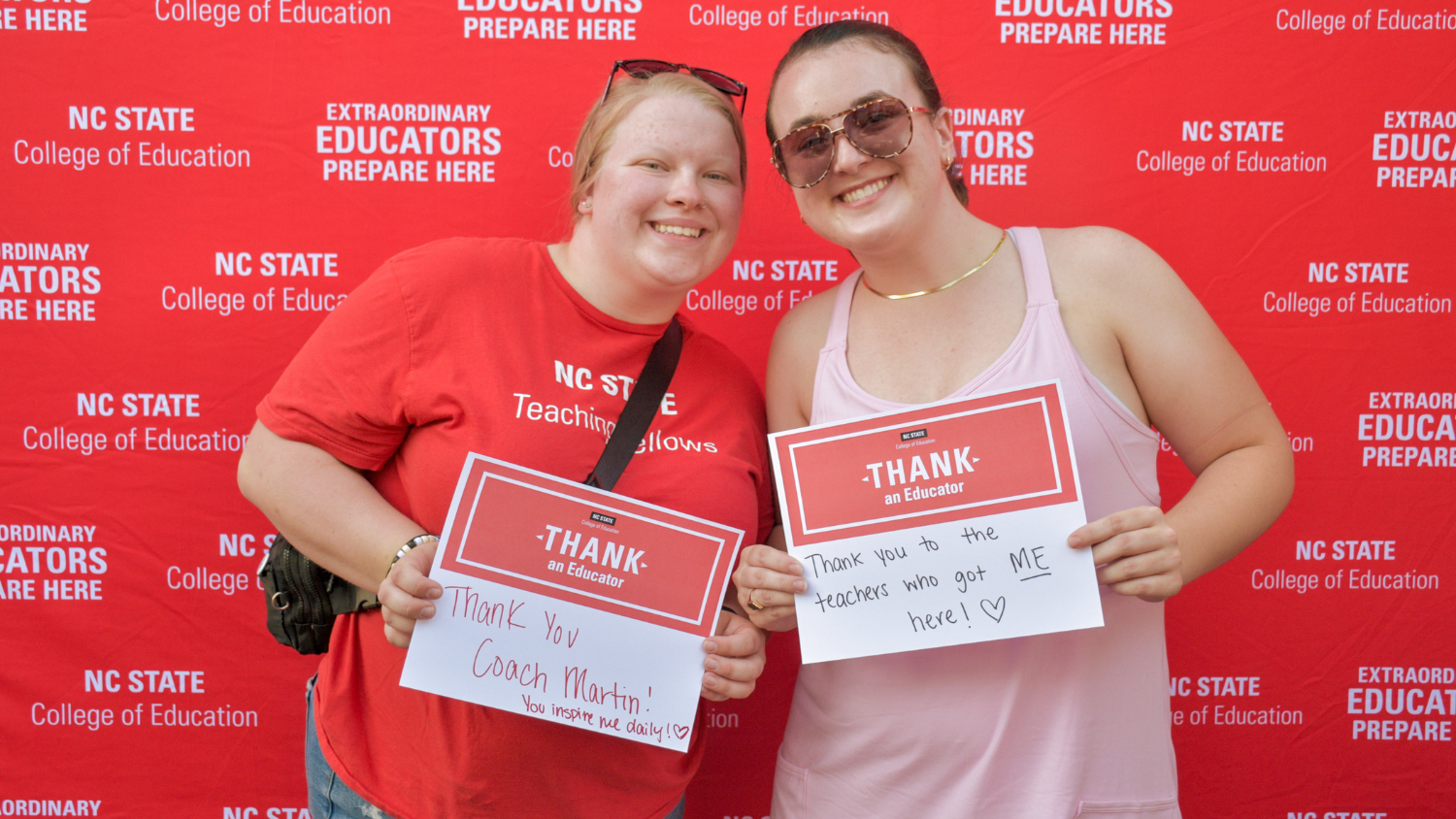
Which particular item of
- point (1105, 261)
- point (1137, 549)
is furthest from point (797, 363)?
point (1137, 549)

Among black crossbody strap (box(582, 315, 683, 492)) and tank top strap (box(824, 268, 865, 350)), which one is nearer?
black crossbody strap (box(582, 315, 683, 492))

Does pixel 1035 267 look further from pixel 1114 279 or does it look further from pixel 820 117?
pixel 820 117

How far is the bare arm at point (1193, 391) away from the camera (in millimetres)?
1396

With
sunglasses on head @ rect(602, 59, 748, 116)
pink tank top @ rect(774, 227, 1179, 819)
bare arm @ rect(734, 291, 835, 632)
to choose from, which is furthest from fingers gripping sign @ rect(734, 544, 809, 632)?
sunglasses on head @ rect(602, 59, 748, 116)

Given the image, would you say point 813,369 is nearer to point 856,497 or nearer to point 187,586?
point 856,497

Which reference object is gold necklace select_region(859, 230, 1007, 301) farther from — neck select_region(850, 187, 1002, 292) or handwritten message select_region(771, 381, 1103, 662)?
handwritten message select_region(771, 381, 1103, 662)

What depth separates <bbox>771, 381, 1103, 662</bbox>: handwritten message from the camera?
1.31 metres

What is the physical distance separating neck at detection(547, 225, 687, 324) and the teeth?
0.35 meters

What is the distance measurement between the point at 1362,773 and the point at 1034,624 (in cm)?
160

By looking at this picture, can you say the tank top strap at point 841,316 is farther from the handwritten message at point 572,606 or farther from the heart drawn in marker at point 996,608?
the heart drawn in marker at point 996,608

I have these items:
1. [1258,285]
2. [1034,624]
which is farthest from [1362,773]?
[1034,624]

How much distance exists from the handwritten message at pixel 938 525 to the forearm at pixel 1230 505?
211mm

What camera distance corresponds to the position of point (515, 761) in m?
1.43

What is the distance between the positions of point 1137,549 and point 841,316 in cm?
65
